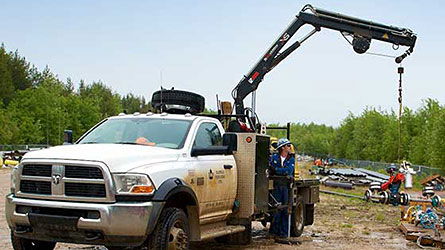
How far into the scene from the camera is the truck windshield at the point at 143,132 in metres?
9.08

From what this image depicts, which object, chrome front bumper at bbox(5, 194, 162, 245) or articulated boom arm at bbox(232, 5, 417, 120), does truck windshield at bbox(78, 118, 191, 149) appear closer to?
chrome front bumper at bbox(5, 194, 162, 245)

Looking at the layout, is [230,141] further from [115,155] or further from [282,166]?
[282,166]

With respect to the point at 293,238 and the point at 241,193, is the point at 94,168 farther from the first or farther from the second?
the point at 293,238

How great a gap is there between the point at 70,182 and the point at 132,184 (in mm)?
755

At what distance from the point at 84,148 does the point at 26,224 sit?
1193mm

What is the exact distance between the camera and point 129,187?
759 centimetres

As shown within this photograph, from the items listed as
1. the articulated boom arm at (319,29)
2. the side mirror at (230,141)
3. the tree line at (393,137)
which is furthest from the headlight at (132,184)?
the tree line at (393,137)

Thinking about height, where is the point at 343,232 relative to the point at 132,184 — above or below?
below

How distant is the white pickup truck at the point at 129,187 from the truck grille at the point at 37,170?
1 cm

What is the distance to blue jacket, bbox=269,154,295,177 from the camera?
11914 millimetres

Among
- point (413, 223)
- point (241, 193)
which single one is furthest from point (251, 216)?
point (413, 223)

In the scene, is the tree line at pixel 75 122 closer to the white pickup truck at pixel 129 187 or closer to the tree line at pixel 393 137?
the tree line at pixel 393 137

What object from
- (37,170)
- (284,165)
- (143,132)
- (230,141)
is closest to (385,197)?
(284,165)

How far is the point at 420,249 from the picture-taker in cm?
1160
